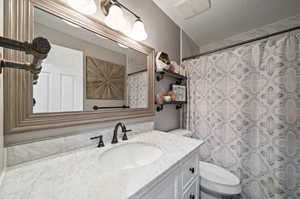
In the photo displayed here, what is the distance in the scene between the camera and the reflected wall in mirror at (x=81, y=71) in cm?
68

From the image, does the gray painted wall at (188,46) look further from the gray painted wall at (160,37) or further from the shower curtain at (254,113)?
the shower curtain at (254,113)

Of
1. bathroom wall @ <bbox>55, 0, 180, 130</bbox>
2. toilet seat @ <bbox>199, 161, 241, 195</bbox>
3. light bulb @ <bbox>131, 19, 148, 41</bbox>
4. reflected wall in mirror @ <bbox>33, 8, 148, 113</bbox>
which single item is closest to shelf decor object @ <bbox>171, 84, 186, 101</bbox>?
bathroom wall @ <bbox>55, 0, 180, 130</bbox>

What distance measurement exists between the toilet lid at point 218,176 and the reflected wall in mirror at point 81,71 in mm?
938

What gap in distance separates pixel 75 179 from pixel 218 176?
4.03 feet

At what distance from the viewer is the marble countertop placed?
0.41 m

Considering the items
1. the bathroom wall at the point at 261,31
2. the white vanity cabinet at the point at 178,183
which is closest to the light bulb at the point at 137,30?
the white vanity cabinet at the point at 178,183

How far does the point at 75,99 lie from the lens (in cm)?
79

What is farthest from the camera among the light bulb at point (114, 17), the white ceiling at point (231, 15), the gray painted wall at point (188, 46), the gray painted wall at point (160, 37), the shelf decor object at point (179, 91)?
the gray painted wall at point (188, 46)

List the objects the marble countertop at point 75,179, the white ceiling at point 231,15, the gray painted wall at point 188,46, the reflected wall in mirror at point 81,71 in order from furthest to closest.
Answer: the gray painted wall at point 188,46, the white ceiling at point 231,15, the reflected wall in mirror at point 81,71, the marble countertop at point 75,179

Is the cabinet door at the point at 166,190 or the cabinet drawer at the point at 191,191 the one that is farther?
the cabinet drawer at the point at 191,191

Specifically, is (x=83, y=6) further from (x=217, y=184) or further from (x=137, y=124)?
(x=217, y=184)

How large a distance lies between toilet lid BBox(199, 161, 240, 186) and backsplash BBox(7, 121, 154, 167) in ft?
3.21

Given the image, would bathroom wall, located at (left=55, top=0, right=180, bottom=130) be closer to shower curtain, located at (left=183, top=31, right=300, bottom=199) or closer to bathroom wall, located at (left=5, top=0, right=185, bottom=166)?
bathroom wall, located at (left=5, top=0, right=185, bottom=166)

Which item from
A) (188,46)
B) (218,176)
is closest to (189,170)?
(218,176)
